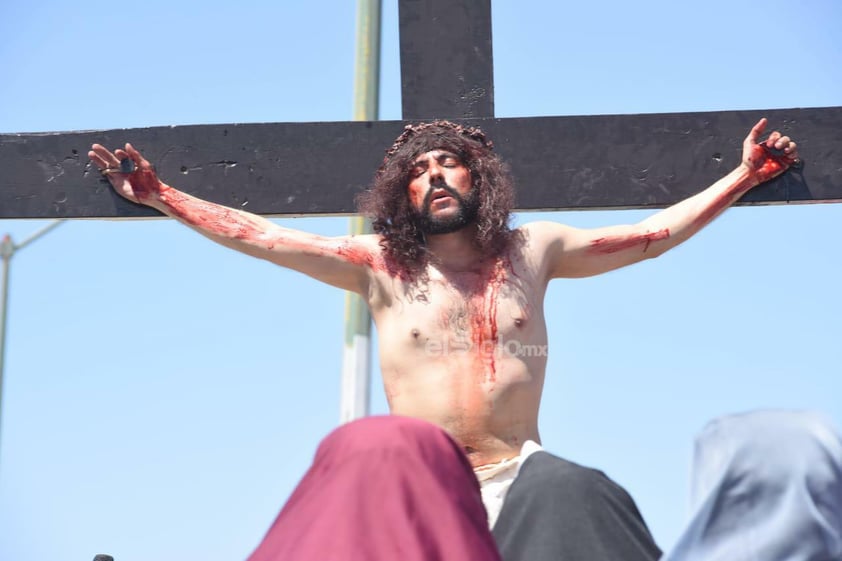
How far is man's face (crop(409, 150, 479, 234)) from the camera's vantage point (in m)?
4.36

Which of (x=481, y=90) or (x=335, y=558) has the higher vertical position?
(x=481, y=90)

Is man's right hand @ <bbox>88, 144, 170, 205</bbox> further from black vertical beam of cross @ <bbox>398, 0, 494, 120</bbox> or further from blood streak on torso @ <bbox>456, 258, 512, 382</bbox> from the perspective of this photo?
blood streak on torso @ <bbox>456, 258, 512, 382</bbox>

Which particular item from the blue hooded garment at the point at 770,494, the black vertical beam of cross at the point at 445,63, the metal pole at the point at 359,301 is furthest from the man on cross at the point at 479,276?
the metal pole at the point at 359,301

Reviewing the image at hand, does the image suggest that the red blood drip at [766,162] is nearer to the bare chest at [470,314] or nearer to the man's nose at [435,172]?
the bare chest at [470,314]

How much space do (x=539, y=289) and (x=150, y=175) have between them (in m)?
1.33

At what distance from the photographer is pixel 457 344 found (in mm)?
4160

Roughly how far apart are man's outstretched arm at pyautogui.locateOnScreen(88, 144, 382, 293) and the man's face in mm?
198

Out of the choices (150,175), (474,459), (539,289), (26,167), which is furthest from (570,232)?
(26,167)

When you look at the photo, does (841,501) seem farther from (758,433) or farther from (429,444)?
(429,444)

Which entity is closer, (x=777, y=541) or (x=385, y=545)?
(x=777, y=541)

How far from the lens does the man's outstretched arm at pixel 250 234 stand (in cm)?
442

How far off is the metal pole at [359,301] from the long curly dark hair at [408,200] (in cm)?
320

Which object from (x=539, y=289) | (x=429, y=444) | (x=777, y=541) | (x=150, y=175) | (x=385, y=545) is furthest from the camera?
(x=150, y=175)

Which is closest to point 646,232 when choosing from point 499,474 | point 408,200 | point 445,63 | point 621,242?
point 621,242
